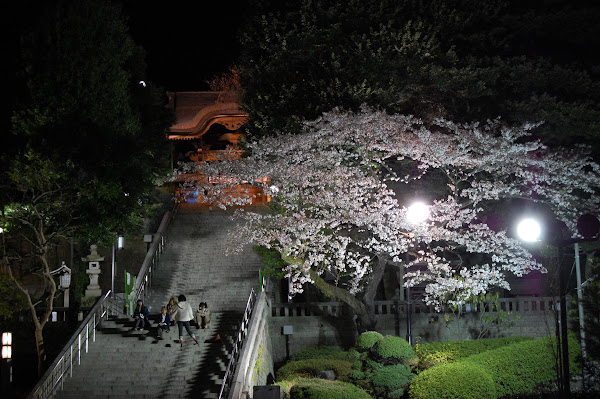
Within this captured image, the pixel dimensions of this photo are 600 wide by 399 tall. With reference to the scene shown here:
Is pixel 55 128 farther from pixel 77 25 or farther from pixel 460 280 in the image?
pixel 460 280

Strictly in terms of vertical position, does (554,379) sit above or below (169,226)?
below

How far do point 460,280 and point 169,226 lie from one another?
14.9 m

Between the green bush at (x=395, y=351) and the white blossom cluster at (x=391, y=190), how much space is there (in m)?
2.29

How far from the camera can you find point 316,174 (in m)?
19.4

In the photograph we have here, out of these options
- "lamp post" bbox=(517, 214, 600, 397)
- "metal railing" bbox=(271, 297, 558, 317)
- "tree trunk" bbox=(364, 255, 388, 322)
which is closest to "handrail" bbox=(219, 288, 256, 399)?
"metal railing" bbox=(271, 297, 558, 317)

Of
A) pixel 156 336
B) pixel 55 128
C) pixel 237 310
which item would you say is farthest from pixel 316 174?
pixel 55 128

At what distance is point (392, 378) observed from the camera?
17.1 meters

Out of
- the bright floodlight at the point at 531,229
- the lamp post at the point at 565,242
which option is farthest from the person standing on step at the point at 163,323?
the lamp post at the point at 565,242

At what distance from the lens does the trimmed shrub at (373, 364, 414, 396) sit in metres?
17.1

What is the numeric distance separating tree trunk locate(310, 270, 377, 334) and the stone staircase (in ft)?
10.2

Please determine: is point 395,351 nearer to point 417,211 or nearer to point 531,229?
point 417,211

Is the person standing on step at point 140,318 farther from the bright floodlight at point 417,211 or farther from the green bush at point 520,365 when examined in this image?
the green bush at point 520,365

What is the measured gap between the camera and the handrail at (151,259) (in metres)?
22.5

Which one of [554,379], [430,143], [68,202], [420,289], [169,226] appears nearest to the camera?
[554,379]
